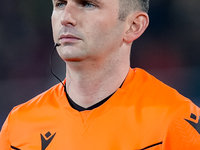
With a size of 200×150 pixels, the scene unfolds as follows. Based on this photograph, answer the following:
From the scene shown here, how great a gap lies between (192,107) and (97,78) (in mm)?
527

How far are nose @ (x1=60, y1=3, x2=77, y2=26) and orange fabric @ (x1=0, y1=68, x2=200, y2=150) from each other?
471 mm

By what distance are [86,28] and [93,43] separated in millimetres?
84

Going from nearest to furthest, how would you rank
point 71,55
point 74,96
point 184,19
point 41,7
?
1. point 71,55
2. point 74,96
3. point 184,19
4. point 41,7

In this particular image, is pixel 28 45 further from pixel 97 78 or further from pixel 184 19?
pixel 97 78

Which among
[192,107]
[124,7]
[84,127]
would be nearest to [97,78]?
[84,127]

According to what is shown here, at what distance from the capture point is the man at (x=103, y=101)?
1589mm

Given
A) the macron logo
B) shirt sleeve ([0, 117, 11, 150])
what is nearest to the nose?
the macron logo

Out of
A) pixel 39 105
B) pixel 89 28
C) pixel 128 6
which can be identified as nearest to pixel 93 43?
pixel 89 28

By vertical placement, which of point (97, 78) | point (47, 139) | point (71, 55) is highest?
point (71, 55)

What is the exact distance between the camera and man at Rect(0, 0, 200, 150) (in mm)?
1589

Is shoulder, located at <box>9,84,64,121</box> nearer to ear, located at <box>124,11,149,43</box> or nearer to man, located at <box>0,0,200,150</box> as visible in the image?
man, located at <box>0,0,200,150</box>

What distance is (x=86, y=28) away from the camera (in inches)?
62.7

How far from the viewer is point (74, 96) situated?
184 cm

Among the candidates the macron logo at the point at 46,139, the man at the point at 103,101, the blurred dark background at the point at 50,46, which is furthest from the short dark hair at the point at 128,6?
the blurred dark background at the point at 50,46
